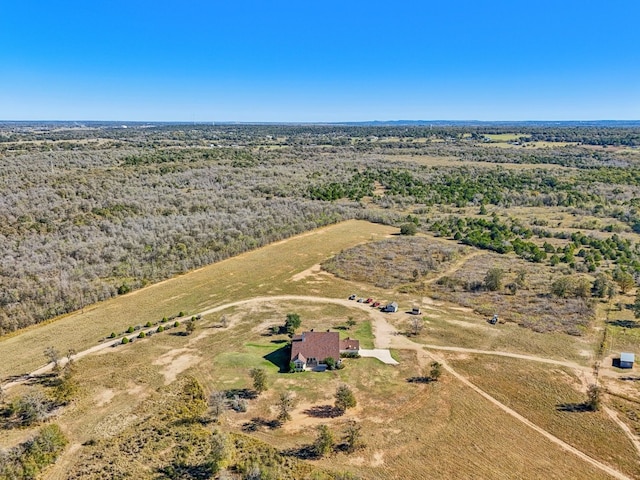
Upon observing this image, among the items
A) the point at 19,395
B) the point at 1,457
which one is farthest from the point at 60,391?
the point at 1,457

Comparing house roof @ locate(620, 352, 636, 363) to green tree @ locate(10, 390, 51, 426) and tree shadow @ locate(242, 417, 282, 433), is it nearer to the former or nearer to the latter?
tree shadow @ locate(242, 417, 282, 433)

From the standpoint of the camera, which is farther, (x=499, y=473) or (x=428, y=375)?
(x=428, y=375)

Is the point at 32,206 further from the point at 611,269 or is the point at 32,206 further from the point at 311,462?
the point at 611,269

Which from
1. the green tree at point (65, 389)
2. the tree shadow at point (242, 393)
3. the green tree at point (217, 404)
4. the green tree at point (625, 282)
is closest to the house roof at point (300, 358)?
the tree shadow at point (242, 393)

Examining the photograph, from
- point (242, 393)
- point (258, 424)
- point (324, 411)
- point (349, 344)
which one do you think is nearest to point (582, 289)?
point (349, 344)

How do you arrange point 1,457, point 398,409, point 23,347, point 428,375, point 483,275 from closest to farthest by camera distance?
point 1,457, point 398,409, point 428,375, point 23,347, point 483,275

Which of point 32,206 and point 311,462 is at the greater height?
point 32,206
